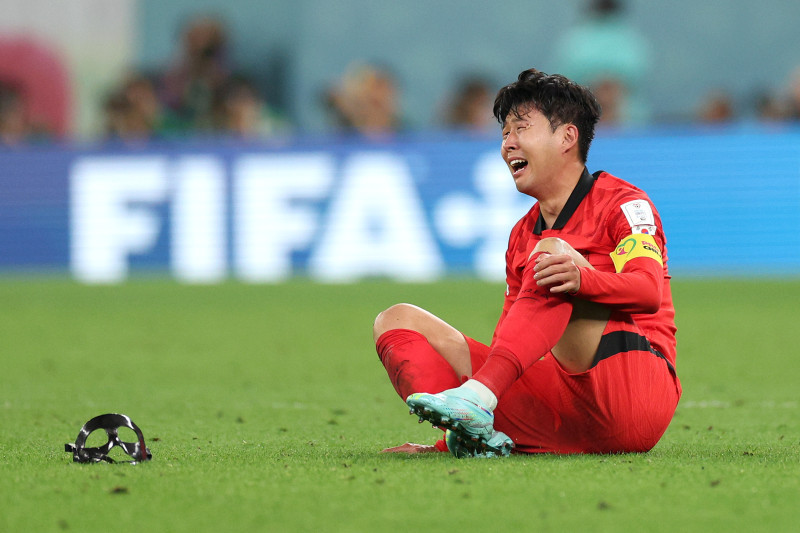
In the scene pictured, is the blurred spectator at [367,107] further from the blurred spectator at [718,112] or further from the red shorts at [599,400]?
the red shorts at [599,400]

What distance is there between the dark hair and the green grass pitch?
981 millimetres

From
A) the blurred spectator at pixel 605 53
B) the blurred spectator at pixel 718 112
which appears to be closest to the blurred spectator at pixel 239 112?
the blurred spectator at pixel 605 53

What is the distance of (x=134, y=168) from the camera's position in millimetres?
12305

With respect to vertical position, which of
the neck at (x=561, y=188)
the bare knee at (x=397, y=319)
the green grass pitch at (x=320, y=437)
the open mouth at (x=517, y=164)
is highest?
the open mouth at (x=517, y=164)

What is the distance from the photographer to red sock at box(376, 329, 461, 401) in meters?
3.61

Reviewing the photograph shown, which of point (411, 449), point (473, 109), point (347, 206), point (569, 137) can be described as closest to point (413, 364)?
point (411, 449)

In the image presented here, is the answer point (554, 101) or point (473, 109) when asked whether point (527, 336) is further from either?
point (473, 109)

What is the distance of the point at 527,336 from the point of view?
3.38 metres

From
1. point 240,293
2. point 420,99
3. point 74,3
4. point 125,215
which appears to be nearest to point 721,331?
point 240,293

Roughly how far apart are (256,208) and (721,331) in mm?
A: 5180

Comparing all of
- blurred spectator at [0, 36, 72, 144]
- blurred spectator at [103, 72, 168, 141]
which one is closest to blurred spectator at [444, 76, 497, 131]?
blurred spectator at [103, 72, 168, 141]

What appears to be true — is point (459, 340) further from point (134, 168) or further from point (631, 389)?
point (134, 168)

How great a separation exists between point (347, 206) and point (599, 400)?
27.9ft

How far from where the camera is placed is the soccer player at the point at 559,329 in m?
3.38
